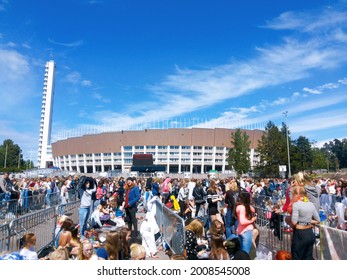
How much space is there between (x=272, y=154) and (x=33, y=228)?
2005 inches

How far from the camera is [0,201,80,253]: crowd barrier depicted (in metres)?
5.27

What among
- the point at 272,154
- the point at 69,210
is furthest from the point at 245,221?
the point at 272,154

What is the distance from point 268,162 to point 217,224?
49.6 m

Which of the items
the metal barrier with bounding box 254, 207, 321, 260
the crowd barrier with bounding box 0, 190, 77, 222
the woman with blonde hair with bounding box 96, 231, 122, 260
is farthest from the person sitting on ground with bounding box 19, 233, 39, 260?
the crowd barrier with bounding box 0, 190, 77, 222

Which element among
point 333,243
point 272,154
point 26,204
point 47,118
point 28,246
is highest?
point 47,118

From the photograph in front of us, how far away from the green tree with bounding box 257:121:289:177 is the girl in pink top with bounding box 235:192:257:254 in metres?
49.3

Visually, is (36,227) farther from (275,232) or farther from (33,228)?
(275,232)

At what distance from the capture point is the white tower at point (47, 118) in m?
129

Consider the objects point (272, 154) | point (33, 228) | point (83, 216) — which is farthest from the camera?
point (272, 154)

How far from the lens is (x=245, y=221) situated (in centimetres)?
557

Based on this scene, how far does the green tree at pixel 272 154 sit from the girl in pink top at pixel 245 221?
49.3 metres

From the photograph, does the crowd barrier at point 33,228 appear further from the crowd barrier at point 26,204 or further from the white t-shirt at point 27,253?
the crowd barrier at point 26,204
